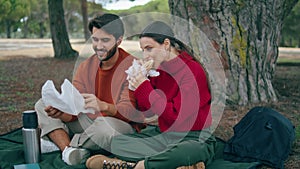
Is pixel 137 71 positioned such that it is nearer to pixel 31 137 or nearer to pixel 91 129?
pixel 91 129

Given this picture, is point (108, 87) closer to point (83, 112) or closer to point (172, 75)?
point (83, 112)

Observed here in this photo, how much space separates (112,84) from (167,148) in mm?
550

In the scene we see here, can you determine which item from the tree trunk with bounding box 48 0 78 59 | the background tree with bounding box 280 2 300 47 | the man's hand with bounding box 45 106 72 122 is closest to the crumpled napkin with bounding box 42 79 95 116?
the man's hand with bounding box 45 106 72 122

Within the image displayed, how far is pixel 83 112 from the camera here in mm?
2643

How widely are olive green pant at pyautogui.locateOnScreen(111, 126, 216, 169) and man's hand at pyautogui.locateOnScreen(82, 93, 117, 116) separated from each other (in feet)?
0.56

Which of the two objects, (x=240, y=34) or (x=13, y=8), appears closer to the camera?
(x=240, y=34)

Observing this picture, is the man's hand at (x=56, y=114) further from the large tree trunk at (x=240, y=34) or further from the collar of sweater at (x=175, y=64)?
the large tree trunk at (x=240, y=34)

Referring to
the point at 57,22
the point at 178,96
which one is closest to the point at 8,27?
the point at 57,22

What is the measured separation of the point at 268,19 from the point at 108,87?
238 centimetres

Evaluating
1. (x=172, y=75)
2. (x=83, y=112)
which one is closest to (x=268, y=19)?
(x=172, y=75)

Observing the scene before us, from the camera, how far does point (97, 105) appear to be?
2596mm

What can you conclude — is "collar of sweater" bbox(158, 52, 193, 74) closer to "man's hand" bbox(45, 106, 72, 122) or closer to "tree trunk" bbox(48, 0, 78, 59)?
"man's hand" bbox(45, 106, 72, 122)

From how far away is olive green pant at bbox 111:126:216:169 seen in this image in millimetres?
2465

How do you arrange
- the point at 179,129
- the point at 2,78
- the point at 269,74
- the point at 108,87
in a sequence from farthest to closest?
the point at 2,78 → the point at 269,74 → the point at 108,87 → the point at 179,129
